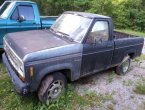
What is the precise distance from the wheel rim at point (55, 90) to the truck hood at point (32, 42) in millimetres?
872

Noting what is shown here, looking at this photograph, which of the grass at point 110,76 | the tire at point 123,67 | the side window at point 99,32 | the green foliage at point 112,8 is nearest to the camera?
the side window at point 99,32

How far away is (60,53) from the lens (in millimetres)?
4465

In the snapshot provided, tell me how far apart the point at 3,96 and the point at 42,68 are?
1.43 m

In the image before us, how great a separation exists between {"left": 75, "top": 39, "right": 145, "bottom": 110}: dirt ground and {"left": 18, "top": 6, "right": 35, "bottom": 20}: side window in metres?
3.10

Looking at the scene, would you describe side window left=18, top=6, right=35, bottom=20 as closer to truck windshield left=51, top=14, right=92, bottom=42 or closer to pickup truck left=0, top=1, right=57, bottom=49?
pickup truck left=0, top=1, right=57, bottom=49

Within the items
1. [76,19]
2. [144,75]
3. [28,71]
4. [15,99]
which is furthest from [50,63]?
[144,75]

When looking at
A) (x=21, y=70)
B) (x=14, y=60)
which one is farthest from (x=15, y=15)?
(x=21, y=70)

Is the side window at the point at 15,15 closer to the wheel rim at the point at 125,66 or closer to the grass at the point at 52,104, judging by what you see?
the grass at the point at 52,104

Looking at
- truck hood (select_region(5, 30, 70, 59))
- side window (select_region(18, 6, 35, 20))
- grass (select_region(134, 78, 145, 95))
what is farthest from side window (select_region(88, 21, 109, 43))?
side window (select_region(18, 6, 35, 20))

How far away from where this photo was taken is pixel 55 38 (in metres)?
5.06

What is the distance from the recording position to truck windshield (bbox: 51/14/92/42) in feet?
16.6

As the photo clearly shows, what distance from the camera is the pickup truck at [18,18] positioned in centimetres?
675

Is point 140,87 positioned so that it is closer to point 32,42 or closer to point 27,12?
point 32,42

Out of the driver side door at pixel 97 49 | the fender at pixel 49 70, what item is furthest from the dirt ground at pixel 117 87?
the fender at pixel 49 70
